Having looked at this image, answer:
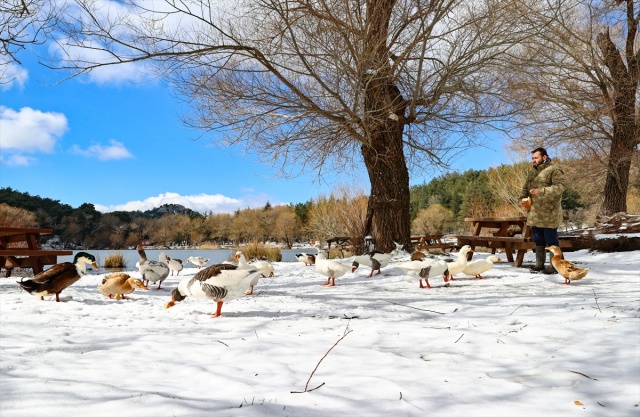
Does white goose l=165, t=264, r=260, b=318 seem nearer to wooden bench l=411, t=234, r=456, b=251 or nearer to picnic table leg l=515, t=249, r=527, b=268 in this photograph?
picnic table leg l=515, t=249, r=527, b=268

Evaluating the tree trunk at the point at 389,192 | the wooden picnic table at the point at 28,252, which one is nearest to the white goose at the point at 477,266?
the tree trunk at the point at 389,192

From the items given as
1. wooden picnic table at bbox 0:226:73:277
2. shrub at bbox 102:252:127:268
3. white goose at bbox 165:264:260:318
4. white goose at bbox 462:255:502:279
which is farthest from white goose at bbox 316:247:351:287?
shrub at bbox 102:252:127:268

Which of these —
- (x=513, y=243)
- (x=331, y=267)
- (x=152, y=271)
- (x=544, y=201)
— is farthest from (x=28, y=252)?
(x=544, y=201)

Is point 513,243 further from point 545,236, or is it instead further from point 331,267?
point 331,267

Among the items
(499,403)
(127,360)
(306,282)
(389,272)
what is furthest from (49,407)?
(389,272)

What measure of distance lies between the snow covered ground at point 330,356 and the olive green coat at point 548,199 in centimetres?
217

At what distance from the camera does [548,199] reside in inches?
296

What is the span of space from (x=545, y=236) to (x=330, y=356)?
20.8 feet

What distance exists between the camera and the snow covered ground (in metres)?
2.12

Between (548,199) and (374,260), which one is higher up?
(548,199)

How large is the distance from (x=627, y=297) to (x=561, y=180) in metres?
3.02

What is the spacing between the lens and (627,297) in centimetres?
507

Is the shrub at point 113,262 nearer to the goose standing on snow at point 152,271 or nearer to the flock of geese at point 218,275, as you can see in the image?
the flock of geese at point 218,275

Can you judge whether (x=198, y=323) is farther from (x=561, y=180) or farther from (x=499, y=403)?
(x=561, y=180)
